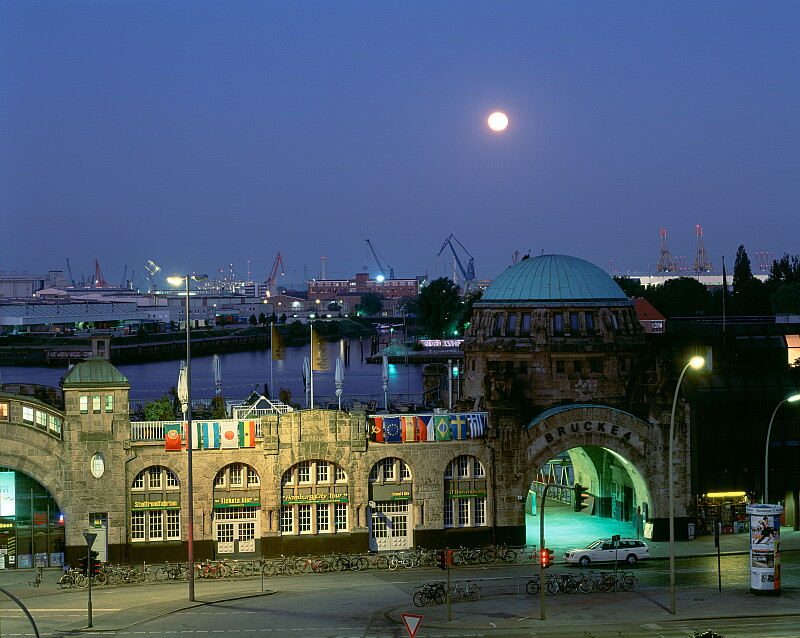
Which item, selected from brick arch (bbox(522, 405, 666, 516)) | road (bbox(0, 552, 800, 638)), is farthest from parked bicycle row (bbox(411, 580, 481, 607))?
brick arch (bbox(522, 405, 666, 516))

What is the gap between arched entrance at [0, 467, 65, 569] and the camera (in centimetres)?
6869

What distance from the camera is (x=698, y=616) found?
5300 cm

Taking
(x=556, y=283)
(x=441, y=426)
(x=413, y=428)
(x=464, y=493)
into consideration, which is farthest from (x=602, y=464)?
(x=413, y=428)

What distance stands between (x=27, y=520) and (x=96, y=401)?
8.73m

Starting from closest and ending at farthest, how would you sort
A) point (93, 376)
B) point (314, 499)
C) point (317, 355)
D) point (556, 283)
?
point (93, 376) < point (314, 499) < point (556, 283) < point (317, 355)

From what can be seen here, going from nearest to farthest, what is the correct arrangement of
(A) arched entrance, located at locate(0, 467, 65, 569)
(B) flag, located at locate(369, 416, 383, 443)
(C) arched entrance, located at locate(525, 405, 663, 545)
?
(A) arched entrance, located at locate(0, 467, 65, 569), (B) flag, located at locate(369, 416, 383, 443), (C) arched entrance, located at locate(525, 405, 663, 545)

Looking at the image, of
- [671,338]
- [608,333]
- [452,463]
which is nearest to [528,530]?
[452,463]

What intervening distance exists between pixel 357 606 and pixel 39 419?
24.5 metres

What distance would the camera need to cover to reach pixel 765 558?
57.2 metres

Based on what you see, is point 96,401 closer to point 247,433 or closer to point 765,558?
point 247,433

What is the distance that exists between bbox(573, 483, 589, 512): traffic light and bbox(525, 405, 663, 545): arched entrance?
5.01 ft

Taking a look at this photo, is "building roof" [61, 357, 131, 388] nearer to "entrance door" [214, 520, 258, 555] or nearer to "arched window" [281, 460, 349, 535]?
"entrance door" [214, 520, 258, 555]

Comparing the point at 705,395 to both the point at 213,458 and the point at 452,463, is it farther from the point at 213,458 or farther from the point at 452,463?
the point at 213,458

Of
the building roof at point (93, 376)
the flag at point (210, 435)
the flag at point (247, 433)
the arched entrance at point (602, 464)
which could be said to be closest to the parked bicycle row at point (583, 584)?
the arched entrance at point (602, 464)
